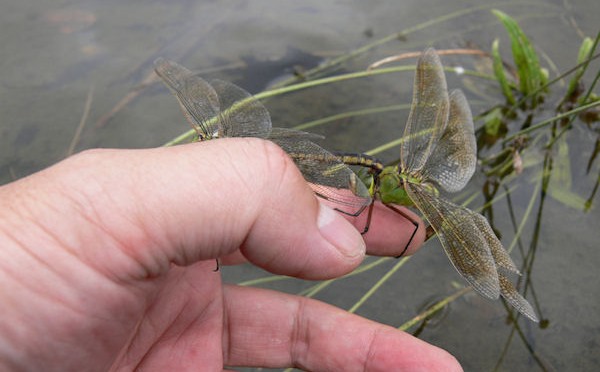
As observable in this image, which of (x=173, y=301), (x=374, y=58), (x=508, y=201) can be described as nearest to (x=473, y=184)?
(x=508, y=201)

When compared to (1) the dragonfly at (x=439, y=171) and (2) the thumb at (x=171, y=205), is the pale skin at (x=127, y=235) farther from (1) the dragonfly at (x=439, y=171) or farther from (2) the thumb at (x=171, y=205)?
(1) the dragonfly at (x=439, y=171)

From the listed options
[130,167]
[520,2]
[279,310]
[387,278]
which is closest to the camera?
[130,167]

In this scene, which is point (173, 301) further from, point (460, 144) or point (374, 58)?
point (374, 58)

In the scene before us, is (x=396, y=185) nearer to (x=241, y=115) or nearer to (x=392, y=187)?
(x=392, y=187)

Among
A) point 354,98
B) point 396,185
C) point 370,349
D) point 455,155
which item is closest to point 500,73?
point 354,98

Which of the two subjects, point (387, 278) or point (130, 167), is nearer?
point (130, 167)
